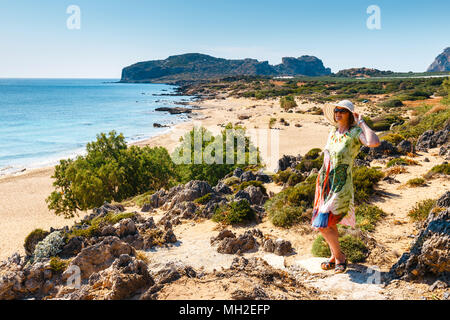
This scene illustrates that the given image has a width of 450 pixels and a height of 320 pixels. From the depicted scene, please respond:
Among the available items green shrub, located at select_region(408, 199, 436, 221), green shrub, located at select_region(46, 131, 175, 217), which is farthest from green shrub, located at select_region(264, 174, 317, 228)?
green shrub, located at select_region(46, 131, 175, 217)

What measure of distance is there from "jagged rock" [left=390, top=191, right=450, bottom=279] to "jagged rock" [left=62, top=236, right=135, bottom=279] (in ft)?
19.7

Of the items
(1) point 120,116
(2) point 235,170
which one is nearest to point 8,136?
(1) point 120,116

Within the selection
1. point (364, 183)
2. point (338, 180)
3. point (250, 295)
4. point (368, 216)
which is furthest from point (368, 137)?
point (364, 183)

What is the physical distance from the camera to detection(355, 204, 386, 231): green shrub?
8.73m

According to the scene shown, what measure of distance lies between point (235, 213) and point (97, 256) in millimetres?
5192

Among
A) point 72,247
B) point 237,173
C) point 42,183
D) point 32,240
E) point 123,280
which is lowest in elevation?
point 42,183

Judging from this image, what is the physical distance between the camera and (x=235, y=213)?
36.0 feet

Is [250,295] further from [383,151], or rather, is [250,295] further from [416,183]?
[383,151]

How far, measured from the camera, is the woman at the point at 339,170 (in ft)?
16.5

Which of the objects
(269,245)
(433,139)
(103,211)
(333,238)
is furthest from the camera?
(433,139)

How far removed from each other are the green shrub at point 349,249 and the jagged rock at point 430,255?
995 mm

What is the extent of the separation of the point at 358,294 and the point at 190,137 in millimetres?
16589

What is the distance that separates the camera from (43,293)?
611cm
